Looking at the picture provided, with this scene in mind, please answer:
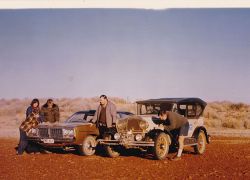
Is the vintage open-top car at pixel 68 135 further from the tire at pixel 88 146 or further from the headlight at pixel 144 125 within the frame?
the headlight at pixel 144 125

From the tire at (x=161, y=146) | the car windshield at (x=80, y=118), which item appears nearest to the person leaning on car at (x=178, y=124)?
the tire at (x=161, y=146)

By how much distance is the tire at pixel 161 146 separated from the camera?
12.2 m

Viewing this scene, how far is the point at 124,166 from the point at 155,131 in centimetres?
169

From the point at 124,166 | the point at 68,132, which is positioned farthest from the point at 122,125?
the point at 124,166

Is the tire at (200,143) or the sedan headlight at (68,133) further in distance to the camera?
the tire at (200,143)

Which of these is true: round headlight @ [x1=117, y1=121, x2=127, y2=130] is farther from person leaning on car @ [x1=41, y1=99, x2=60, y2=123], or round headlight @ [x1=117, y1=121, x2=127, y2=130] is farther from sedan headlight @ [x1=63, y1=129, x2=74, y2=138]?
person leaning on car @ [x1=41, y1=99, x2=60, y2=123]

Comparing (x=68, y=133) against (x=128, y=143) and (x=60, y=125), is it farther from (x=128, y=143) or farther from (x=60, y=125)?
(x=128, y=143)

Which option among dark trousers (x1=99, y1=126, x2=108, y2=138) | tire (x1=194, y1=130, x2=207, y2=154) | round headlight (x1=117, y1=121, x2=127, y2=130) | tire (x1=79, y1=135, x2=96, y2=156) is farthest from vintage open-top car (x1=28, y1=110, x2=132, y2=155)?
tire (x1=194, y1=130, x2=207, y2=154)

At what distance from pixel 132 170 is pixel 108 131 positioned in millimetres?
2896

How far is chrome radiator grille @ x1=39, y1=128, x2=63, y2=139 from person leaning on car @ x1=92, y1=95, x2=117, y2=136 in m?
0.98

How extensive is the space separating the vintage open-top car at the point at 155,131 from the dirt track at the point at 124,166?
0.34 m

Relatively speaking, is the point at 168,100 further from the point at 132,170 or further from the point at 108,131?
the point at 132,170
